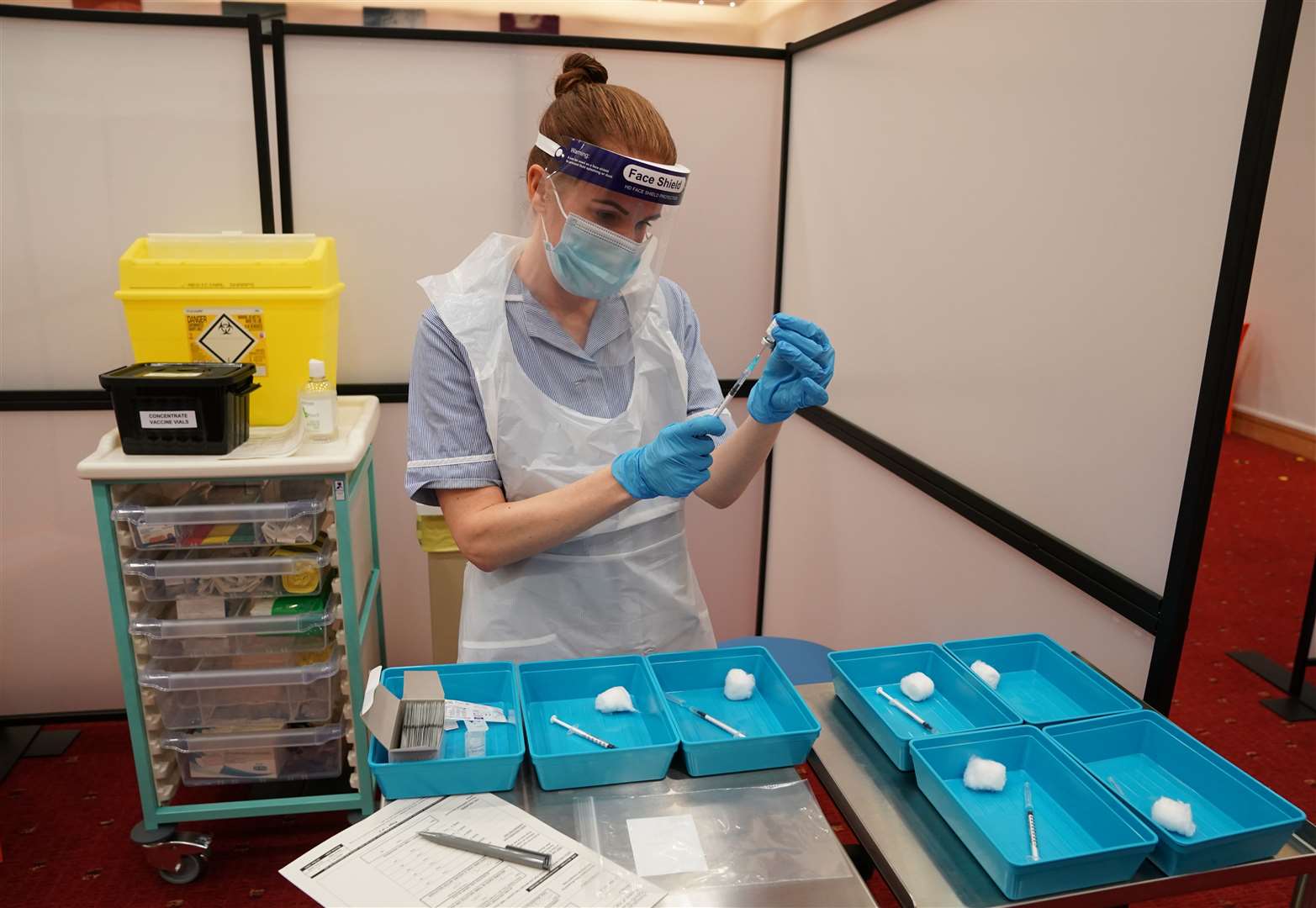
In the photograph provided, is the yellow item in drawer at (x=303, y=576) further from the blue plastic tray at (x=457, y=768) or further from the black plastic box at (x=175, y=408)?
the blue plastic tray at (x=457, y=768)

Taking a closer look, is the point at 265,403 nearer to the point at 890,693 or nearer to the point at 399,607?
the point at 399,607

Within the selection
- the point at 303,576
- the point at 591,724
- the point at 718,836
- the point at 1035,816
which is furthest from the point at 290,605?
the point at 1035,816

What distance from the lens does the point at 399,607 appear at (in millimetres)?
2787

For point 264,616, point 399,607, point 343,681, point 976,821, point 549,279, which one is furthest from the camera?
point 399,607

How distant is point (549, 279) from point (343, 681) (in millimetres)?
1245

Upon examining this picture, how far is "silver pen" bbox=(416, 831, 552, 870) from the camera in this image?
927mm

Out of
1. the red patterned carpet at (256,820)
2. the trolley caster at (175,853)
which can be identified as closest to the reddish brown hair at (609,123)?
the red patterned carpet at (256,820)

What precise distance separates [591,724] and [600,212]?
2.39 feet

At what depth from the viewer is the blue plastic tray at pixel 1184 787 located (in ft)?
3.07

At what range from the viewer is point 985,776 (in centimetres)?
102

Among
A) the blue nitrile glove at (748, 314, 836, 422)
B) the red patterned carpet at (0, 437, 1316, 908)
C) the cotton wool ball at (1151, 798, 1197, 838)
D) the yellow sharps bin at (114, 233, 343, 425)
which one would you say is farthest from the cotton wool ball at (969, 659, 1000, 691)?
the yellow sharps bin at (114, 233, 343, 425)

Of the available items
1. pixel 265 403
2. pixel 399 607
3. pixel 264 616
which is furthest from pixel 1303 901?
pixel 399 607

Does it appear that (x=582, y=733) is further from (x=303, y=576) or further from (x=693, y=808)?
(x=303, y=576)

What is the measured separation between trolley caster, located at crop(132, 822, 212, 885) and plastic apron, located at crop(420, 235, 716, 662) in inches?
42.0
